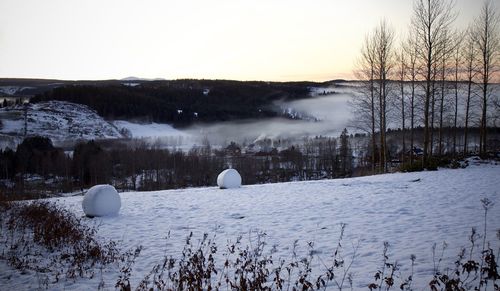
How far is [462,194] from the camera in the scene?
15125 mm

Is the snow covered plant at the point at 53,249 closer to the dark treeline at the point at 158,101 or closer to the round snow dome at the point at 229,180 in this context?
the round snow dome at the point at 229,180

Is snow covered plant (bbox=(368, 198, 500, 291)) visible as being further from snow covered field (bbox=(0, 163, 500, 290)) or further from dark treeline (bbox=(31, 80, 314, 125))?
dark treeline (bbox=(31, 80, 314, 125))

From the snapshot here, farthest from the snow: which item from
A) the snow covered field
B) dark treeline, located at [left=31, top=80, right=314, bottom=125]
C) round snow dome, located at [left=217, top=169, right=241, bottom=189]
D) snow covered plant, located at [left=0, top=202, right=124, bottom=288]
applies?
snow covered plant, located at [left=0, top=202, right=124, bottom=288]

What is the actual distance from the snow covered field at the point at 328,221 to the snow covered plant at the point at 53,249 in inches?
17.1

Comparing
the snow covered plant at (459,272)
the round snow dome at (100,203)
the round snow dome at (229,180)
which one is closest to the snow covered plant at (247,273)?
the snow covered plant at (459,272)

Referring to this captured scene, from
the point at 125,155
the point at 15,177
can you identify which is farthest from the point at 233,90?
the point at 15,177

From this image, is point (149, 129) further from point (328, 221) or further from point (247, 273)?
point (247, 273)

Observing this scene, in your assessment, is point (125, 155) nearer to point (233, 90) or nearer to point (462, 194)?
point (462, 194)

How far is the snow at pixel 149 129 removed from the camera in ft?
525

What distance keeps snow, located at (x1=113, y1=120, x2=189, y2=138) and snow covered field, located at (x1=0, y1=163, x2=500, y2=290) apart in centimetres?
14528

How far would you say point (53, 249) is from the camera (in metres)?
11.0

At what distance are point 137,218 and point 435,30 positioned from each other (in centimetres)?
2468

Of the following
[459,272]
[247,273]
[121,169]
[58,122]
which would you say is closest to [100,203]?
[247,273]

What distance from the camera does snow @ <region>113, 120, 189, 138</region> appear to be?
160 m
